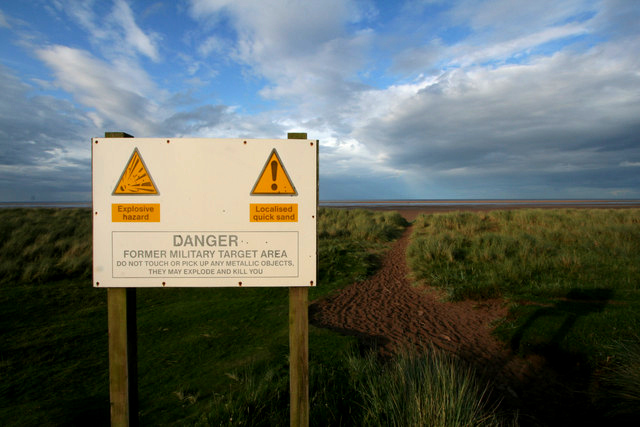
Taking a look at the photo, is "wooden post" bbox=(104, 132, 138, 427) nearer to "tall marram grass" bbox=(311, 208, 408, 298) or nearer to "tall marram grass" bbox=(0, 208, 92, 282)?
"tall marram grass" bbox=(311, 208, 408, 298)

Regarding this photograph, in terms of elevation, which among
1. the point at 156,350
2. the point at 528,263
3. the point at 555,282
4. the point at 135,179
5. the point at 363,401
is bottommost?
the point at 156,350

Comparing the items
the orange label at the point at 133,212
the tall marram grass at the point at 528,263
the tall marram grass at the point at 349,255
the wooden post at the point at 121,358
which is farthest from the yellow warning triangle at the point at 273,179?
the tall marram grass at the point at 528,263

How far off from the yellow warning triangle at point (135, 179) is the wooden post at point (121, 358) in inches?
8.2

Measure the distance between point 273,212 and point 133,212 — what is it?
96 cm

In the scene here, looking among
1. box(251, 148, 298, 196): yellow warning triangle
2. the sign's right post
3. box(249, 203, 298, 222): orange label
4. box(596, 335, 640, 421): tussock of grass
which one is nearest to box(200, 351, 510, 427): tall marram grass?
the sign's right post

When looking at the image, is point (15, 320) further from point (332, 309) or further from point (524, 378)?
point (524, 378)

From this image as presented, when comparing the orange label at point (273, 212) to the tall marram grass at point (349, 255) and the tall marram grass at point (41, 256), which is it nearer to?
the tall marram grass at point (349, 255)

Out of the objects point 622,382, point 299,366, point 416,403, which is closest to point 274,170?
point 299,366

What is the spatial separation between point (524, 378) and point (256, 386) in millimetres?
3192

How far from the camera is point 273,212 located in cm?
229

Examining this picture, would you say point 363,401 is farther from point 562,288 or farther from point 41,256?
point 41,256

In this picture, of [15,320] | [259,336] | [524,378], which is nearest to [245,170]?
[259,336]

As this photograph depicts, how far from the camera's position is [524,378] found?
13.1ft

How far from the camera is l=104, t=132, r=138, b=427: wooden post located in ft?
7.40
